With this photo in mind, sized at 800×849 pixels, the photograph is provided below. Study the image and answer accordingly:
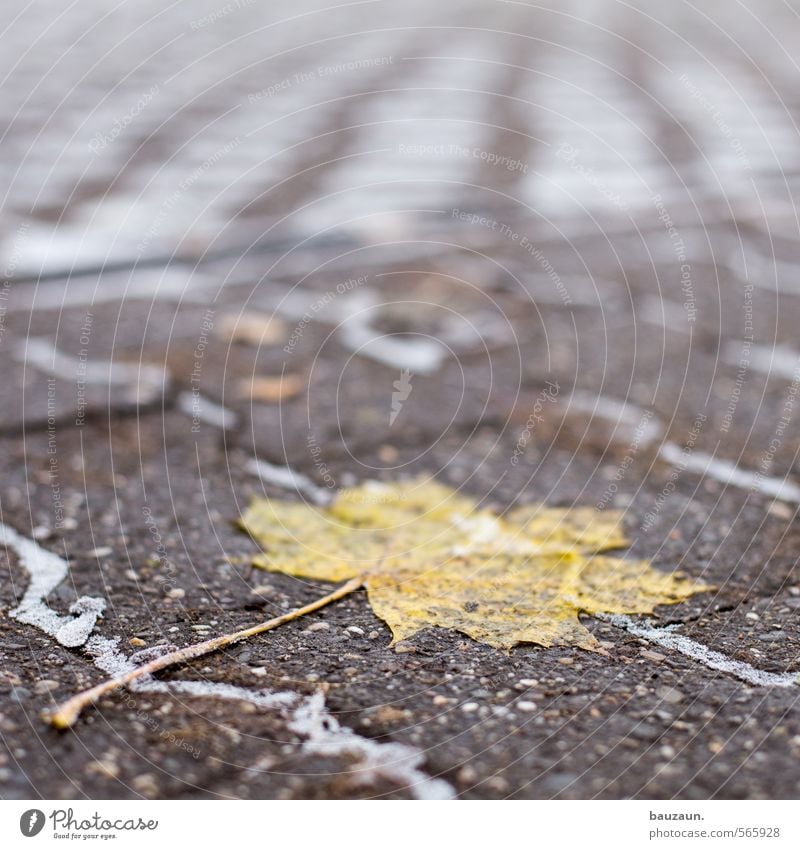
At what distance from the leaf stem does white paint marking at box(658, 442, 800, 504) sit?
64 centimetres

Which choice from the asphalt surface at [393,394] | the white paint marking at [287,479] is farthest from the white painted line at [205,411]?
the white paint marking at [287,479]

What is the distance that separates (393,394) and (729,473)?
63cm

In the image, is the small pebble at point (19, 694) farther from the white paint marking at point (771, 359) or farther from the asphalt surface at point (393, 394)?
the white paint marking at point (771, 359)

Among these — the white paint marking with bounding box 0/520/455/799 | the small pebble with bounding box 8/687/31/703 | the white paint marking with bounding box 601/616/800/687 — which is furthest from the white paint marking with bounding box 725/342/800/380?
the small pebble with bounding box 8/687/31/703

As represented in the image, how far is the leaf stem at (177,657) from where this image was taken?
972 millimetres

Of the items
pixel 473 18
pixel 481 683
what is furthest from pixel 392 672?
pixel 473 18

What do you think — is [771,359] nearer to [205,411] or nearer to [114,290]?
[205,411]

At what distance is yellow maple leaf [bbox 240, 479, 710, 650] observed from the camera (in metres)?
1.17

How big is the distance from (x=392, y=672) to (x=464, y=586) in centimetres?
22

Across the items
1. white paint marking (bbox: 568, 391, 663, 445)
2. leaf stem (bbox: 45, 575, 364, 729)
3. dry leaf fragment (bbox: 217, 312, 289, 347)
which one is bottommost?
leaf stem (bbox: 45, 575, 364, 729)

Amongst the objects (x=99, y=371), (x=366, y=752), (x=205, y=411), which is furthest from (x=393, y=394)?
(x=366, y=752)

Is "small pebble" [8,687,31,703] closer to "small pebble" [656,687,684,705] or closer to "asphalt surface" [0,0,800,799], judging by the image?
"asphalt surface" [0,0,800,799]

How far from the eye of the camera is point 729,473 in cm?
159

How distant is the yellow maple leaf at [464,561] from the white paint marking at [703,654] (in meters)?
0.04
